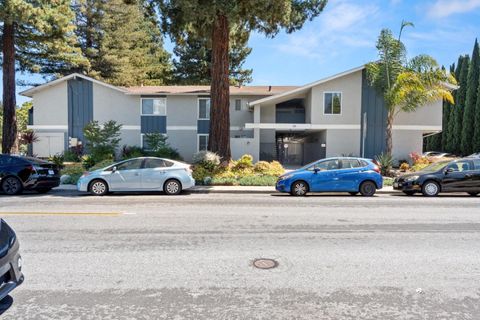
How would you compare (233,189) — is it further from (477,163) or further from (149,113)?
(149,113)

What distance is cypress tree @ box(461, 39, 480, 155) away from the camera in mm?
42812

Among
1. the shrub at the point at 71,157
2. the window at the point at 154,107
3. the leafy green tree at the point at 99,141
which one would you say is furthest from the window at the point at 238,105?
the shrub at the point at 71,157

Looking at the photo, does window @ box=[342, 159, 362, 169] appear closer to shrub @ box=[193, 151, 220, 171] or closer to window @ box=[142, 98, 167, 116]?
shrub @ box=[193, 151, 220, 171]

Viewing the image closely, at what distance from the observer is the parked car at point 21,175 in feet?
40.8

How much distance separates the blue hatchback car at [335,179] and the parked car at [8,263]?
32.6 ft

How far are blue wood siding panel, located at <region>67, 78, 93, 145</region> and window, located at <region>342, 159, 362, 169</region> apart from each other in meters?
21.2

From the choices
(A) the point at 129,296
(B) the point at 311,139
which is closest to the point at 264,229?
(A) the point at 129,296

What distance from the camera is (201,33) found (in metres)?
18.2

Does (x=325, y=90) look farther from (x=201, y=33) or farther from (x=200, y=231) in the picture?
(x=200, y=231)

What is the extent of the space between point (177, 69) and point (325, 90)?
79.2ft

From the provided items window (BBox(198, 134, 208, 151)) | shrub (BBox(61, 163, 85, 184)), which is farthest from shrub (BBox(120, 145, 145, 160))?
window (BBox(198, 134, 208, 151))

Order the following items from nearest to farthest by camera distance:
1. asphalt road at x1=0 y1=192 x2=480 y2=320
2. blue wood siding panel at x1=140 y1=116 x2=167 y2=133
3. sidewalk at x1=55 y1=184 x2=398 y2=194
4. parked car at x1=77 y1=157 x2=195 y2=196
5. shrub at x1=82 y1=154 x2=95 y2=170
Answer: asphalt road at x1=0 y1=192 x2=480 y2=320 < parked car at x1=77 y1=157 x2=195 y2=196 < sidewalk at x1=55 y1=184 x2=398 y2=194 < shrub at x1=82 y1=154 x2=95 y2=170 < blue wood siding panel at x1=140 y1=116 x2=167 y2=133

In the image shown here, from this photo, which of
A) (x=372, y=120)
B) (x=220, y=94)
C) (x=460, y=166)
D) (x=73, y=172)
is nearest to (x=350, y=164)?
(x=460, y=166)

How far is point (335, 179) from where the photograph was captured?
12.5m
